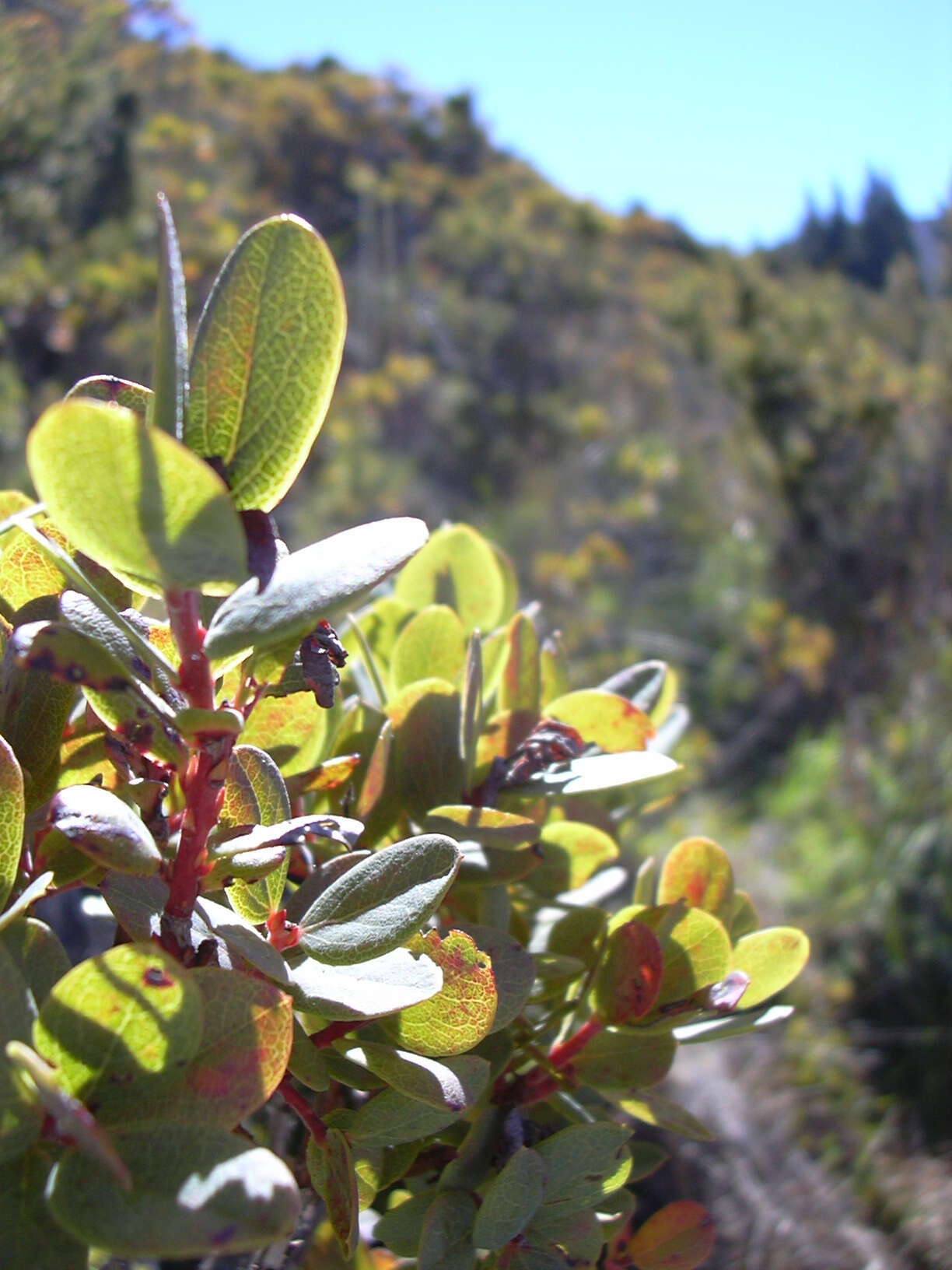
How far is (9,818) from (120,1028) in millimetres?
87

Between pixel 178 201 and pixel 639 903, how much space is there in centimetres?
504

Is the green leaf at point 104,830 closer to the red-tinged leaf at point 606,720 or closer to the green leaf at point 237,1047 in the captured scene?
the green leaf at point 237,1047

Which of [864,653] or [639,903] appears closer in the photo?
[639,903]

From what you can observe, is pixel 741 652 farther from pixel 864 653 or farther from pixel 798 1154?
pixel 798 1154

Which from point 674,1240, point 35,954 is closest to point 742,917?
point 674,1240

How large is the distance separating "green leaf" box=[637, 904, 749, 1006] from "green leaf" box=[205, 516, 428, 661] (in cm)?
24

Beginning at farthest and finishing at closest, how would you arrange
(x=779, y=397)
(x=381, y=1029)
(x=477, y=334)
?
(x=477, y=334) < (x=779, y=397) < (x=381, y=1029)

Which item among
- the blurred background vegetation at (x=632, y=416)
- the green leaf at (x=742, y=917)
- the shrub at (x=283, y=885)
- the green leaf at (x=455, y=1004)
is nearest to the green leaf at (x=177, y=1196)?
the shrub at (x=283, y=885)

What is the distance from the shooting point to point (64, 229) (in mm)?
3936

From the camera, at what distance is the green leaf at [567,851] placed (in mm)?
532

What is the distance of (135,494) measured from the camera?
0.89 feet

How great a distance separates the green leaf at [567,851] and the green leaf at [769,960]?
0.08 metres

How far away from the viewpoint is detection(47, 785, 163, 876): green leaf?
29 centimetres

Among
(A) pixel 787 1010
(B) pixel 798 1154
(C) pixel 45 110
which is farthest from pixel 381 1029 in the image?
(C) pixel 45 110
